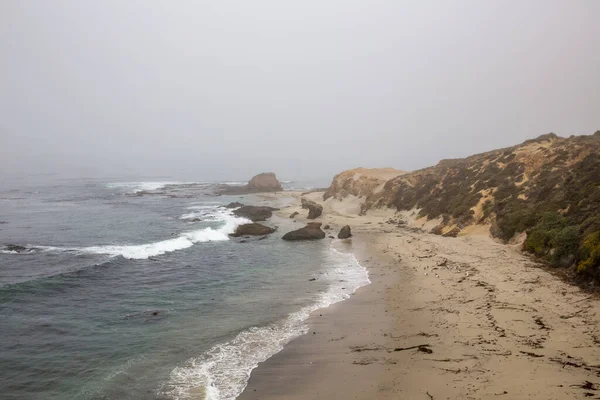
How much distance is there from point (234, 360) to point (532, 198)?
77.8 ft

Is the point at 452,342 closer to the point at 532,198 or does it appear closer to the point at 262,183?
the point at 532,198

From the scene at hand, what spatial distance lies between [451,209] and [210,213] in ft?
99.1

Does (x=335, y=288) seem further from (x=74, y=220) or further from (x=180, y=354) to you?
(x=74, y=220)

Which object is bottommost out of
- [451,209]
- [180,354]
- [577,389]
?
[180,354]

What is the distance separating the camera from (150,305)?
16484 mm

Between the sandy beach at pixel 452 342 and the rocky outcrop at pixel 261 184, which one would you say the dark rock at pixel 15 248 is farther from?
the rocky outcrop at pixel 261 184

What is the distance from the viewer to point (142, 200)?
2480 inches

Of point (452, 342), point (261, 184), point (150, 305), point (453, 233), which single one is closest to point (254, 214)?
point (453, 233)

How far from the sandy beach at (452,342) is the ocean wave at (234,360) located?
1.39 ft

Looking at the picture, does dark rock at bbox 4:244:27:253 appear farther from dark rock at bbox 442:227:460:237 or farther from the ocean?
dark rock at bbox 442:227:460:237

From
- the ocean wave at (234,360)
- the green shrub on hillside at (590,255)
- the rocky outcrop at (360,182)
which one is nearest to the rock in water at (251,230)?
the ocean wave at (234,360)

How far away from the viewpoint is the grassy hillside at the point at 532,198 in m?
17.8

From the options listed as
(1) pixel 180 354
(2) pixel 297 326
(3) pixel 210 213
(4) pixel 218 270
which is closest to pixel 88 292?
(4) pixel 218 270

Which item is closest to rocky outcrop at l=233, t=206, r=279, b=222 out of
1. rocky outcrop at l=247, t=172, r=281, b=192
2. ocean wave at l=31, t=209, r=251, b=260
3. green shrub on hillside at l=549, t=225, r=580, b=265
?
→ ocean wave at l=31, t=209, r=251, b=260
